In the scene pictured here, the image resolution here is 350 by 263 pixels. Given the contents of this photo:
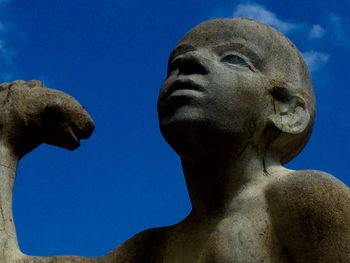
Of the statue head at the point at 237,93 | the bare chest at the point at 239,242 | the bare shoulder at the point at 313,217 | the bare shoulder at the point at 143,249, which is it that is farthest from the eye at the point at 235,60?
the bare shoulder at the point at 143,249

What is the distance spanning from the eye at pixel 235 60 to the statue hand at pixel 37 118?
1.16 m

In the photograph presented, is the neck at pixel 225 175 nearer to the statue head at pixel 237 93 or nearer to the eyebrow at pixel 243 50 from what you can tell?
the statue head at pixel 237 93

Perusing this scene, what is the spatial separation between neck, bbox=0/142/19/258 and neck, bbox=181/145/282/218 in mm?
1335

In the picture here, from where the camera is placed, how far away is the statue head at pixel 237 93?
595 centimetres

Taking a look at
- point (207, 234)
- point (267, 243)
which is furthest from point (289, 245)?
point (207, 234)

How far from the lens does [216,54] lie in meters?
6.22

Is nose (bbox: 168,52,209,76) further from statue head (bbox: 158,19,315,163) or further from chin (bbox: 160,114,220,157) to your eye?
chin (bbox: 160,114,220,157)

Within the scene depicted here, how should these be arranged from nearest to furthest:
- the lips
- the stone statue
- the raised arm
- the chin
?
the stone statue < the chin < the lips < the raised arm

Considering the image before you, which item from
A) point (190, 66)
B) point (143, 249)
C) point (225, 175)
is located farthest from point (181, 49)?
point (143, 249)

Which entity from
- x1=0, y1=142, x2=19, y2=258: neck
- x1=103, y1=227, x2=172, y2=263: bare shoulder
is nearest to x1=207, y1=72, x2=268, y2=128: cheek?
x1=103, y1=227, x2=172, y2=263: bare shoulder

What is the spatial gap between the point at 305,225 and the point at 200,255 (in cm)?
78

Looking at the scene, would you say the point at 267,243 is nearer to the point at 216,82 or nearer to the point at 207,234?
the point at 207,234

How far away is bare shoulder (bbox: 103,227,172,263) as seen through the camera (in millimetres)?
6371

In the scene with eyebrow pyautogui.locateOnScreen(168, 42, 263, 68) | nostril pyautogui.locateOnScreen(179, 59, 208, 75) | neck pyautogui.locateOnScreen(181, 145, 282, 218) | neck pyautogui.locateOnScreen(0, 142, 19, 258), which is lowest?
neck pyautogui.locateOnScreen(0, 142, 19, 258)
